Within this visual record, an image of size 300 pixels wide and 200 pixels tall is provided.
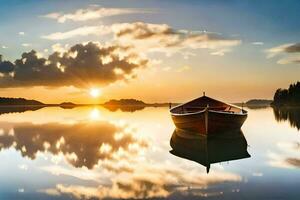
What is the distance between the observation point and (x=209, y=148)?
2281cm

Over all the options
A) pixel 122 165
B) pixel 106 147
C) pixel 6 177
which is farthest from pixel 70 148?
pixel 6 177

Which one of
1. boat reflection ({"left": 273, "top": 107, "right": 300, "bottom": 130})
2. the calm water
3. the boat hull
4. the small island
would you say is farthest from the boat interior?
the small island

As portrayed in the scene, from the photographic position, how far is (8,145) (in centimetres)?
2547

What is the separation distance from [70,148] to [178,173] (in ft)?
34.7

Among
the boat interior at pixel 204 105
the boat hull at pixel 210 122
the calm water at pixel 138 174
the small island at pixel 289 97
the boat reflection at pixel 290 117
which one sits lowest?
the calm water at pixel 138 174

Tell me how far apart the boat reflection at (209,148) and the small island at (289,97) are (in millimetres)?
128620

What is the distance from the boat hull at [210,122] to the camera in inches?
1033

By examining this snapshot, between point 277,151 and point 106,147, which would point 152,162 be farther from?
point 277,151

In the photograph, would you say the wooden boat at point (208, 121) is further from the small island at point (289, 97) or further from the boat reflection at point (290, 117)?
the small island at point (289, 97)

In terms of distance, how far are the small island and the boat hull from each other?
13008cm

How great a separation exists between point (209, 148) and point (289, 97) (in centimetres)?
14267

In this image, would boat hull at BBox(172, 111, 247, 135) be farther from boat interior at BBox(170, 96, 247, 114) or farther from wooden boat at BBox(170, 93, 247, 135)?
boat interior at BBox(170, 96, 247, 114)

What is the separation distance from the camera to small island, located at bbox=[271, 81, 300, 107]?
150m

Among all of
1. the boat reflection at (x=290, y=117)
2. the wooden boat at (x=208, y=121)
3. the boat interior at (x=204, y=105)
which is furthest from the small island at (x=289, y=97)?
the wooden boat at (x=208, y=121)
